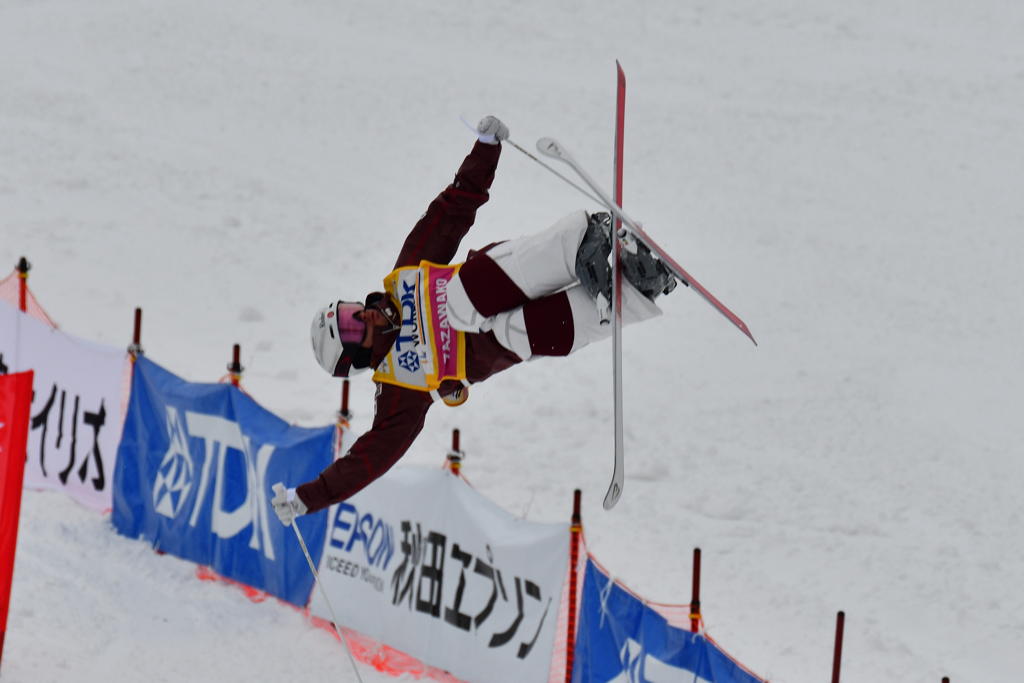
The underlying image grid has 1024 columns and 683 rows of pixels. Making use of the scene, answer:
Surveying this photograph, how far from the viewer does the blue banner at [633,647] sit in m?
4.35

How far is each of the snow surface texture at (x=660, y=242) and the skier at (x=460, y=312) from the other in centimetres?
193

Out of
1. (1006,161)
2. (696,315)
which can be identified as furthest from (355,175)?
(1006,161)

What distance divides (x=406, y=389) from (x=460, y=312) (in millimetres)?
543

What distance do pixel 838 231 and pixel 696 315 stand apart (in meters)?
2.46

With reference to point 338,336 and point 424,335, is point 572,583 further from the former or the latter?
point 338,336

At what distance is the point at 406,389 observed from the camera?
4664 mm

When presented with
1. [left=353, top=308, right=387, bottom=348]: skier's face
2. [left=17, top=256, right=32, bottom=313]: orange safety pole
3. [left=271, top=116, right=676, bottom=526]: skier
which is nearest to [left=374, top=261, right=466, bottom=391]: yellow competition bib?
[left=271, top=116, right=676, bottom=526]: skier

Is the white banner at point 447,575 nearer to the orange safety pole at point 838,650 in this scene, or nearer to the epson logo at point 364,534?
the epson logo at point 364,534

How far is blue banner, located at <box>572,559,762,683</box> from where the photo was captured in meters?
4.35

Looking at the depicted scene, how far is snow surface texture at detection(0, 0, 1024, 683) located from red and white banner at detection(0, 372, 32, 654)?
0.84 m

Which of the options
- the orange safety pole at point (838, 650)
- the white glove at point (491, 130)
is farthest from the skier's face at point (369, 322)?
the orange safety pole at point (838, 650)

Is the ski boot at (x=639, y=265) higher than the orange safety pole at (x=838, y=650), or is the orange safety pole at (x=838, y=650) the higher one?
the ski boot at (x=639, y=265)

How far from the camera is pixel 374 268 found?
1139 centimetres

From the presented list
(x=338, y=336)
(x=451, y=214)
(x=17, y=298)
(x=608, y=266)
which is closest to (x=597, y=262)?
(x=608, y=266)
